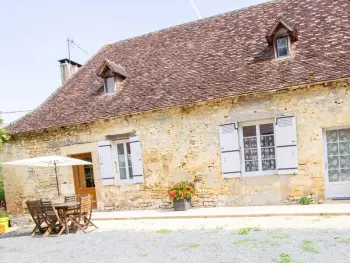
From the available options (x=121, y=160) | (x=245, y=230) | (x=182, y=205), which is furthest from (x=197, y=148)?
(x=245, y=230)

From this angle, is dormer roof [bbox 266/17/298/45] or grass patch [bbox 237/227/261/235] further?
dormer roof [bbox 266/17/298/45]

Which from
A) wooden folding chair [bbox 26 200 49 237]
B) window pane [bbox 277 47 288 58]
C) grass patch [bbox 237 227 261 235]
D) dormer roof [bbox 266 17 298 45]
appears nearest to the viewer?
grass patch [bbox 237 227 261 235]

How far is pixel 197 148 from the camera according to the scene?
8914mm

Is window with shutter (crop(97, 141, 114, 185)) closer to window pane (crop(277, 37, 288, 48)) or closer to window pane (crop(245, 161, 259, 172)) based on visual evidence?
window pane (crop(245, 161, 259, 172))

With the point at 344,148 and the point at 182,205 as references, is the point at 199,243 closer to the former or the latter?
the point at 182,205

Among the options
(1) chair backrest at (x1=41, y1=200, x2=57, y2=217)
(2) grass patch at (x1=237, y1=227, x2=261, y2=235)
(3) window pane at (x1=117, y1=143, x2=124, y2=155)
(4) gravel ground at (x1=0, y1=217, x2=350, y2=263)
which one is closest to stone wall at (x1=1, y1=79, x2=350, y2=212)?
(3) window pane at (x1=117, y1=143, x2=124, y2=155)

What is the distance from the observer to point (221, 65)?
945cm

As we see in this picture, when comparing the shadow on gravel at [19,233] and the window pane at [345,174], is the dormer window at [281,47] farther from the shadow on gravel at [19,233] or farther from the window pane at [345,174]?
the shadow on gravel at [19,233]

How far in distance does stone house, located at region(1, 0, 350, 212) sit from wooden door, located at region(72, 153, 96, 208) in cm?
4

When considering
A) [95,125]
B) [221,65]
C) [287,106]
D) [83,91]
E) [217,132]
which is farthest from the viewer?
[83,91]

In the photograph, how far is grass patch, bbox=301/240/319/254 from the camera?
462 centimetres

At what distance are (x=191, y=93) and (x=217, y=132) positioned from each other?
1378 mm

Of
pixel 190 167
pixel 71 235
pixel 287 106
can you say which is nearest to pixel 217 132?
pixel 190 167

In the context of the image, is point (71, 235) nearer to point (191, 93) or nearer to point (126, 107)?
point (126, 107)
